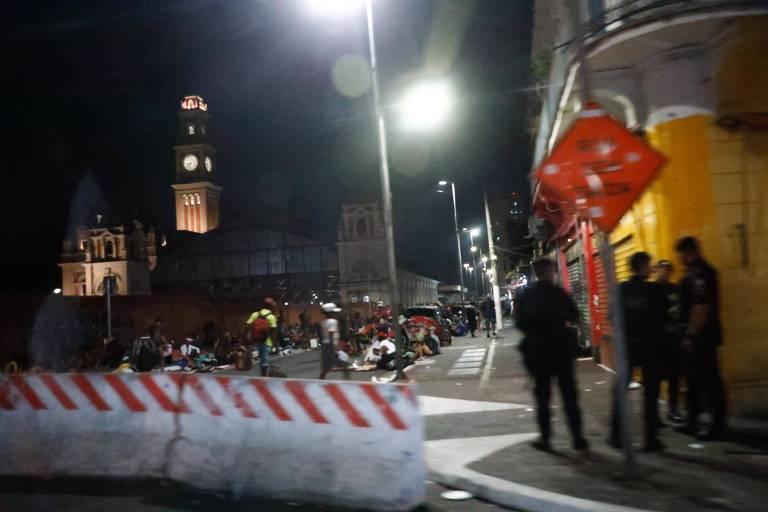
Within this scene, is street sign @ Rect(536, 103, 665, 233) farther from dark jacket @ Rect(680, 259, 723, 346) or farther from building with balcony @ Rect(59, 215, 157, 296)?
building with balcony @ Rect(59, 215, 157, 296)

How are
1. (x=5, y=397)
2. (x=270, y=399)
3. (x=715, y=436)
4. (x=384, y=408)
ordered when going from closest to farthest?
(x=384, y=408) < (x=270, y=399) < (x=715, y=436) < (x=5, y=397)

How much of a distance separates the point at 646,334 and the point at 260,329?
953 cm

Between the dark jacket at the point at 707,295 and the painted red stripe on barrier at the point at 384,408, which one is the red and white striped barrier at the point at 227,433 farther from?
the dark jacket at the point at 707,295

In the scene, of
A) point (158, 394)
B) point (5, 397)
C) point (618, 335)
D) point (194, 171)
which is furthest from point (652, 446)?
point (194, 171)

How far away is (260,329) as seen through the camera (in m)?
14.4

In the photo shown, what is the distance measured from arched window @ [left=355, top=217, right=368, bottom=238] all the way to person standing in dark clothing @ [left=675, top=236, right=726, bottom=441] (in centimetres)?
7187

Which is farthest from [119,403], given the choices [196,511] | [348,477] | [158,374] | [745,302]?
[745,302]

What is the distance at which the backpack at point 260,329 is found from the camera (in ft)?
47.3

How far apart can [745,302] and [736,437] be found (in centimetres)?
194

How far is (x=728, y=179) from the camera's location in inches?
316

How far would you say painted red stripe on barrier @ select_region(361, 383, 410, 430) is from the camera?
5465 mm

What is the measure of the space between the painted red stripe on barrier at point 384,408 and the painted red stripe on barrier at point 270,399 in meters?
0.86

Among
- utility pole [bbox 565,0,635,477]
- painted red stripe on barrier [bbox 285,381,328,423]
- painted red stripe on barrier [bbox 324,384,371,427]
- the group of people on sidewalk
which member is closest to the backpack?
painted red stripe on barrier [bbox 285,381,328,423]

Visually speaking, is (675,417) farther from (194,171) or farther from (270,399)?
(194,171)
